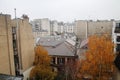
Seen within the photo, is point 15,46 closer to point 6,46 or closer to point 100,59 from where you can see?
Answer: point 6,46

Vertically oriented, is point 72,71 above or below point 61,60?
below

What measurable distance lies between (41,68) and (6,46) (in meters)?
7.47

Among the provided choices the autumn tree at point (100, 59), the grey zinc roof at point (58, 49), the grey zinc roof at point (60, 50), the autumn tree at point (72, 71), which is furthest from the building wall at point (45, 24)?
the autumn tree at point (100, 59)

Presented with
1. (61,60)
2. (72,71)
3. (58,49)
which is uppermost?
(58,49)

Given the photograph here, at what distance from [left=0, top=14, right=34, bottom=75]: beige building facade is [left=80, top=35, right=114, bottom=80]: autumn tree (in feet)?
33.1

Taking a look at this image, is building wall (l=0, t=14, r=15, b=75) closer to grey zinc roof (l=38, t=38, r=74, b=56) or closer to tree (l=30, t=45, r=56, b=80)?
tree (l=30, t=45, r=56, b=80)

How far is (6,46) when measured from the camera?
68.5 ft

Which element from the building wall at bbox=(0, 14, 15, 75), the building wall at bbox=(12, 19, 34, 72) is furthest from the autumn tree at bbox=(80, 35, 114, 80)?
the building wall at bbox=(0, 14, 15, 75)

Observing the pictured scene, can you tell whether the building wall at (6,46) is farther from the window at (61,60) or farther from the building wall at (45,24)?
the building wall at (45,24)

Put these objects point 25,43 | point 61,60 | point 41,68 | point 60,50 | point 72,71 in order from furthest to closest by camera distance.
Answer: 1. point 60,50
2. point 61,60
3. point 41,68
4. point 25,43
5. point 72,71

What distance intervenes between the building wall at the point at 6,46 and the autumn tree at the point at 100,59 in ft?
34.6

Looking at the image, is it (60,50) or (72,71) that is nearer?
(72,71)

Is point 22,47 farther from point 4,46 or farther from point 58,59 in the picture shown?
point 58,59

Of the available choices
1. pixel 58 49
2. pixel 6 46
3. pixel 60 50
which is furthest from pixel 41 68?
pixel 6 46
